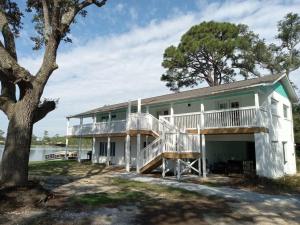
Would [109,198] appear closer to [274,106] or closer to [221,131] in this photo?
[221,131]

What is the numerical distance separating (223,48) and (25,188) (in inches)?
1196

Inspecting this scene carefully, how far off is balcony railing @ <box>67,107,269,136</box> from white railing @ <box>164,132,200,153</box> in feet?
3.02

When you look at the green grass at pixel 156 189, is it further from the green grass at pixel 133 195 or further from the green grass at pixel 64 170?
the green grass at pixel 64 170

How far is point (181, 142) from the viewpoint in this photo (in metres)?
16.7

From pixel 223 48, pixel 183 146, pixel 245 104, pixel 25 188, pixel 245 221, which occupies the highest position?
pixel 223 48

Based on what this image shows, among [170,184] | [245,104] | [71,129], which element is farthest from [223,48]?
[170,184]

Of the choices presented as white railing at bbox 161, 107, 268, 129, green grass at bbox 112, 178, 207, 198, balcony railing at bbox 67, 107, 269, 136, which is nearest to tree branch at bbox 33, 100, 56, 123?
green grass at bbox 112, 178, 207, 198

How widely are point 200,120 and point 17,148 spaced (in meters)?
11.8

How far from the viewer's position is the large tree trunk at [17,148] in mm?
9564

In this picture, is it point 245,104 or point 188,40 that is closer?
point 245,104

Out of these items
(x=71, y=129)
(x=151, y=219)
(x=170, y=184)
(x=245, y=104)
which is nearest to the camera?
(x=151, y=219)

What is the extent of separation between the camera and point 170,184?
14125 millimetres

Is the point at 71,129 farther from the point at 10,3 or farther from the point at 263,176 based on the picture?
the point at 263,176

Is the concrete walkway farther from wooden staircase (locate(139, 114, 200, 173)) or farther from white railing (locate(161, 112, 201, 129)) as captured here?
white railing (locate(161, 112, 201, 129))
